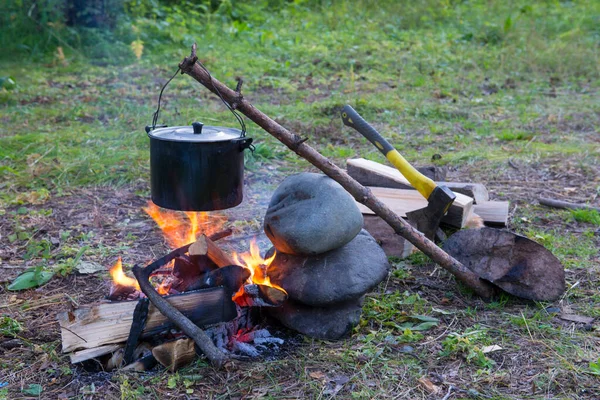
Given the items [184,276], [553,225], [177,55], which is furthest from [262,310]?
[177,55]

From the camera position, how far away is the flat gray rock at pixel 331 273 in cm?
314

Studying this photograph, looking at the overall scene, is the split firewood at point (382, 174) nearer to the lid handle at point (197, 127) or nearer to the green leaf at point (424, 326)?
the green leaf at point (424, 326)

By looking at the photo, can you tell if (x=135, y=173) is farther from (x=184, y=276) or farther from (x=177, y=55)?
(x=177, y=55)

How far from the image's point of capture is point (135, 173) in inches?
220

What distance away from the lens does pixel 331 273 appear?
3217 mm

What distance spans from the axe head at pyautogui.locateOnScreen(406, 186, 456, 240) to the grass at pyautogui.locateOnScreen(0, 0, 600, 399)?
0.71 feet

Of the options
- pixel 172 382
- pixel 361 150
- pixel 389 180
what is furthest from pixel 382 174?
pixel 172 382

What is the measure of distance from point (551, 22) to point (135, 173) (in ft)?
32.3

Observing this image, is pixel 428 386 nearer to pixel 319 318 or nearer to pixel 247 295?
pixel 319 318

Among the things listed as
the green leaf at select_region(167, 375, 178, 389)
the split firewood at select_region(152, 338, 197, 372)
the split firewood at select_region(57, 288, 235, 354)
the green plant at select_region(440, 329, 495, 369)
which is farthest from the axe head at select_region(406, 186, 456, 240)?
the green leaf at select_region(167, 375, 178, 389)

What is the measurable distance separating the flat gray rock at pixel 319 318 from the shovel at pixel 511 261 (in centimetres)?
85

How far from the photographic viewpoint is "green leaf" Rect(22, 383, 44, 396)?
8.86 ft

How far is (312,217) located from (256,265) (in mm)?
538

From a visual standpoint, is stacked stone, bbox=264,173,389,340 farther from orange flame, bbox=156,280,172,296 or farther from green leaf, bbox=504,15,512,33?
green leaf, bbox=504,15,512,33
